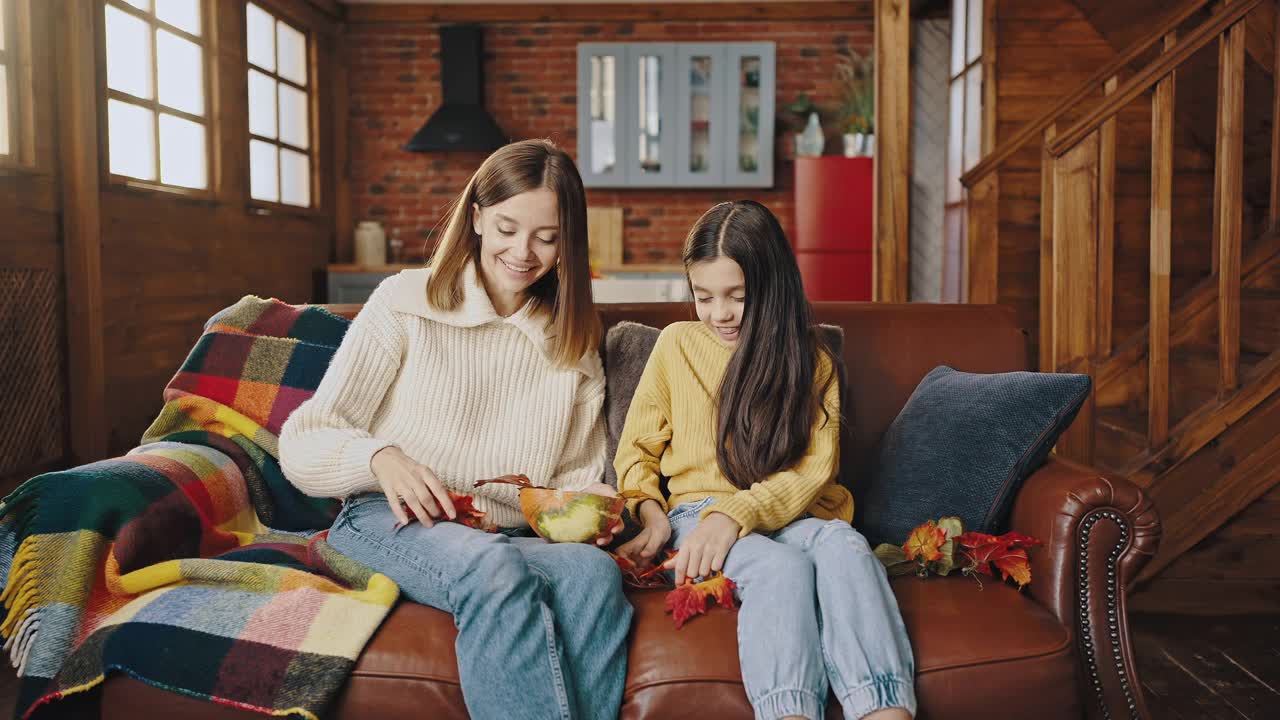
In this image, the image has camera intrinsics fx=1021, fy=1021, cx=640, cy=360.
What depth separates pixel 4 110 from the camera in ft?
11.7

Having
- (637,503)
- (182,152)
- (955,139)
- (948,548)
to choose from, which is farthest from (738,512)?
(955,139)

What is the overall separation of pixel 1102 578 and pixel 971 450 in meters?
0.30

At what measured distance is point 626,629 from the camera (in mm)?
1472

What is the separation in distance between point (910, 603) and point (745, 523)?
11.0 inches

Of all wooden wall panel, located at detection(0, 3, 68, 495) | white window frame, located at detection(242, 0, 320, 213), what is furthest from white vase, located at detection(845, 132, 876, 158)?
wooden wall panel, located at detection(0, 3, 68, 495)

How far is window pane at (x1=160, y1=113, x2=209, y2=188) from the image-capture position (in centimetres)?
461

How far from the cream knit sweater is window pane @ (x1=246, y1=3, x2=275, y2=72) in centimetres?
420

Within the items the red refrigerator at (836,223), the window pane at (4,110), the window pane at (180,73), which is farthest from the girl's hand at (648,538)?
the red refrigerator at (836,223)

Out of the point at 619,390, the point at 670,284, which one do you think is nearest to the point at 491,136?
the point at 670,284

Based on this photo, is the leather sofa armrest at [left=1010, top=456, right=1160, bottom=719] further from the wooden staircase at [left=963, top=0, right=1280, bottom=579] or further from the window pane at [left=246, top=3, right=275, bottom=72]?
the window pane at [left=246, top=3, right=275, bottom=72]

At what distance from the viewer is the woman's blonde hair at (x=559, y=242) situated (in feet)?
5.87

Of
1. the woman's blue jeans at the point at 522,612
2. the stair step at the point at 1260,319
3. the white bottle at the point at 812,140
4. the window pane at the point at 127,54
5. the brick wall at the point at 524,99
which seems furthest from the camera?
the brick wall at the point at 524,99

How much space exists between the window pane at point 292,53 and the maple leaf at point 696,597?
5.28 metres

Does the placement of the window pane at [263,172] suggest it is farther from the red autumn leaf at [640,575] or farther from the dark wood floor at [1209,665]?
the dark wood floor at [1209,665]
